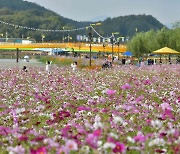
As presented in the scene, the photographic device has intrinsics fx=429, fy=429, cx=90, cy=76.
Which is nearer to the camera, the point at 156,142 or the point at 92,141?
the point at 92,141

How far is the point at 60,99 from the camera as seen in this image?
32.8 ft

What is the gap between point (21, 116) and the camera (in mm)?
5410

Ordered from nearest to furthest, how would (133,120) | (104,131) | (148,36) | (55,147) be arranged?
(55,147) → (104,131) → (133,120) → (148,36)

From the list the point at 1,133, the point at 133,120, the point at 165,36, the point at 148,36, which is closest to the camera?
the point at 1,133

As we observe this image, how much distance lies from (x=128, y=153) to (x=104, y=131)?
0.37 meters

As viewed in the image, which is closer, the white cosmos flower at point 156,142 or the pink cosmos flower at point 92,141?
the pink cosmos flower at point 92,141

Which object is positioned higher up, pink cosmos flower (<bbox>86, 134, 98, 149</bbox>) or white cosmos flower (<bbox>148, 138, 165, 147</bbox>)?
pink cosmos flower (<bbox>86, 134, 98, 149</bbox>)

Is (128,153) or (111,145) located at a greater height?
(111,145)

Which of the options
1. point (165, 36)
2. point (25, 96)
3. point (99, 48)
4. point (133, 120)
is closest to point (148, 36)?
point (165, 36)

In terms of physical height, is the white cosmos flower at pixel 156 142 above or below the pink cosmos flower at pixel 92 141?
below

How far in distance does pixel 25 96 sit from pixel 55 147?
722cm

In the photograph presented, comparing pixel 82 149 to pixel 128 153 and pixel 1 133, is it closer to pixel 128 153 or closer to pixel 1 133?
pixel 128 153

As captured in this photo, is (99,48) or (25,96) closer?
(25,96)

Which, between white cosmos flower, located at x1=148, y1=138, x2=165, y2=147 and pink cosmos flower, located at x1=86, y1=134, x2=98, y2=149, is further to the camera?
white cosmos flower, located at x1=148, y1=138, x2=165, y2=147
